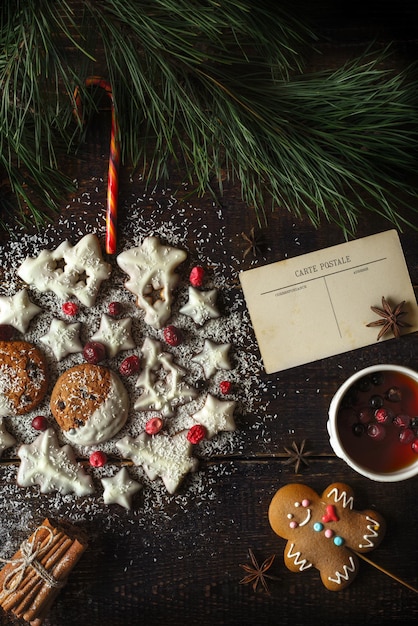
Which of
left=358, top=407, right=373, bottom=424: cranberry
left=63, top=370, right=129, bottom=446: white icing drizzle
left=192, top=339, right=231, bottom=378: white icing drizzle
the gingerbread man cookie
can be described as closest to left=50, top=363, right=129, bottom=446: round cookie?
left=63, top=370, right=129, bottom=446: white icing drizzle

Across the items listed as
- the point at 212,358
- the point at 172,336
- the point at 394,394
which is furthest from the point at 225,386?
the point at 394,394

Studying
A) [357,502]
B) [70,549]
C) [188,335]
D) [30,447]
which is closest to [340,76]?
[188,335]

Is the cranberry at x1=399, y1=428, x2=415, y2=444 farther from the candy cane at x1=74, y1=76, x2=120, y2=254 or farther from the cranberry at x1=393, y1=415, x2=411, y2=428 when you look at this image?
the candy cane at x1=74, y1=76, x2=120, y2=254

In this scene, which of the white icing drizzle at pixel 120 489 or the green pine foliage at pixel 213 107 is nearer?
the green pine foliage at pixel 213 107

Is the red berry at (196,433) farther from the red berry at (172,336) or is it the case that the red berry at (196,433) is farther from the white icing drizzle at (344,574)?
the white icing drizzle at (344,574)

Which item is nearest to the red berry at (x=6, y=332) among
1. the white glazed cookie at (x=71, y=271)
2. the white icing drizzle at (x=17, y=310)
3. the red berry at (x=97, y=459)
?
the white icing drizzle at (x=17, y=310)

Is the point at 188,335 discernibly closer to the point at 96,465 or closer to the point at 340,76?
the point at 96,465
